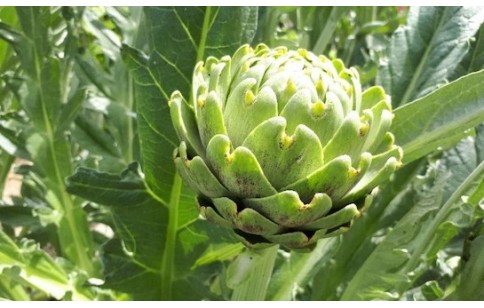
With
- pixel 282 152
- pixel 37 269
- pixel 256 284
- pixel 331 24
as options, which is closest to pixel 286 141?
pixel 282 152

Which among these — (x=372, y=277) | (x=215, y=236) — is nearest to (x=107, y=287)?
(x=215, y=236)

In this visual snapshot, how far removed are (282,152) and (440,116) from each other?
213mm

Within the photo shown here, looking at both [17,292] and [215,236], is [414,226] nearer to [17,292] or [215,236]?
[215,236]

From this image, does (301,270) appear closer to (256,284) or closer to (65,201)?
(256,284)

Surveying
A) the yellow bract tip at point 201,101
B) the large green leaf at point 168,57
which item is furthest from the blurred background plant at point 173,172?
the yellow bract tip at point 201,101

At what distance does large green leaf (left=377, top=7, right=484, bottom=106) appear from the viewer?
712mm

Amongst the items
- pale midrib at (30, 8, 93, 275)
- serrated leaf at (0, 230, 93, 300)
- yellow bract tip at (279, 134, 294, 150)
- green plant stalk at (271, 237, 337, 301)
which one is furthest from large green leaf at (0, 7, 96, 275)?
yellow bract tip at (279, 134, 294, 150)

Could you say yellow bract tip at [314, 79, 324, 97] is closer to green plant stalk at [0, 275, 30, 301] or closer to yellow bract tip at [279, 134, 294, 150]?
yellow bract tip at [279, 134, 294, 150]

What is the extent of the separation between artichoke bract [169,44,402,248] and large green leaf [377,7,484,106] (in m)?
0.23

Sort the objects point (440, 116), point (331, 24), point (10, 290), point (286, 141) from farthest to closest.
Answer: point (331, 24) → point (10, 290) → point (440, 116) → point (286, 141)

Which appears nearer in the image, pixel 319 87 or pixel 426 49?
pixel 319 87

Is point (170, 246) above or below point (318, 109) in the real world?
below

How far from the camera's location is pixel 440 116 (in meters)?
0.63
